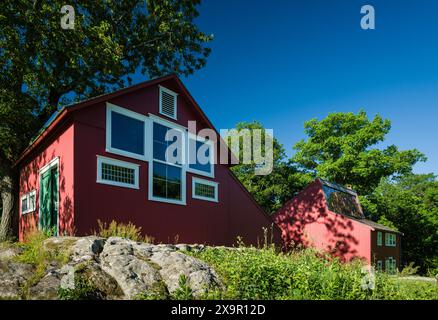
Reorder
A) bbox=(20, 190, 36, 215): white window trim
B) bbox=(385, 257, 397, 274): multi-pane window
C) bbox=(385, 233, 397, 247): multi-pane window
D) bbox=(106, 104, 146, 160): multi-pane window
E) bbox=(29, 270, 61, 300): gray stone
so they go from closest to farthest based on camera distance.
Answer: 1. bbox=(29, 270, 61, 300): gray stone
2. bbox=(106, 104, 146, 160): multi-pane window
3. bbox=(20, 190, 36, 215): white window trim
4. bbox=(385, 257, 397, 274): multi-pane window
5. bbox=(385, 233, 397, 247): multi-pane window

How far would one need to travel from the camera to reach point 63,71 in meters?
17.9

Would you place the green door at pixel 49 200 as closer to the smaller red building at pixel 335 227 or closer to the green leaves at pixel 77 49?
the green leaves at pixel 77 49

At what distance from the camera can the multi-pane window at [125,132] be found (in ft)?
39.9

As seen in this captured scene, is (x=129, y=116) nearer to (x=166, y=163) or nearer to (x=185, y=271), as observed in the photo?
(x=166, y=163)

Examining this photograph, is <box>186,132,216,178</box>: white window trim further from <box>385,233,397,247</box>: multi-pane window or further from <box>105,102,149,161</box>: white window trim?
<box>385,233,397,247</box>: multi-pane window

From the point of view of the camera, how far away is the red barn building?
11266 millimetres

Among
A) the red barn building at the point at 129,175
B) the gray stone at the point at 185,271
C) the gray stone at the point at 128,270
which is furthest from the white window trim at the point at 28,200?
the gray stone at the point at 185,271

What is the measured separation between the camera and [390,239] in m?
31.8

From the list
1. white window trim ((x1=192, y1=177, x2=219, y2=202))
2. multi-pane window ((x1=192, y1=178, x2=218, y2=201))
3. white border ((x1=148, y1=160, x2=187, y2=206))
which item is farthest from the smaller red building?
white border ((x1=148, y1=160, x2=187, y2=206))

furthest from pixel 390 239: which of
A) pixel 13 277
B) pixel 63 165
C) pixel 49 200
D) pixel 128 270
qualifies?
pixel 13 277

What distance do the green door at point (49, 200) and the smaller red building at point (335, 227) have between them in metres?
19.0

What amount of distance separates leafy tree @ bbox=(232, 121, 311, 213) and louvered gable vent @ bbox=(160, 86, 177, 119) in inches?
992

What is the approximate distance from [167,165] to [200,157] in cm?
208
